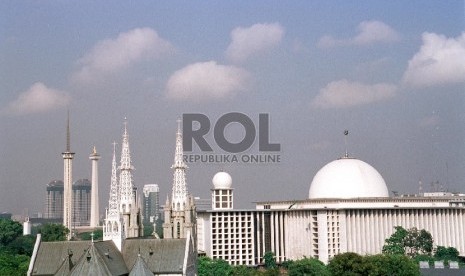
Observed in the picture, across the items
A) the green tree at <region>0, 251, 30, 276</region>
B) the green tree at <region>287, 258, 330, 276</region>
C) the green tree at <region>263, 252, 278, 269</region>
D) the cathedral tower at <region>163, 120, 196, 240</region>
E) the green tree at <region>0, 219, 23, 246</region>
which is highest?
the cathedral tower at <region>163, 120, 196, 240</region>

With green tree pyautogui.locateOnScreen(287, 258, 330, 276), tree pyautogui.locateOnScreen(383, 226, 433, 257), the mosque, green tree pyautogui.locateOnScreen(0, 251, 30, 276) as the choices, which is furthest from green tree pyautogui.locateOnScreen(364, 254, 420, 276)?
green tree pyautogui.locateOnScreen(0, 251, 30, 276)

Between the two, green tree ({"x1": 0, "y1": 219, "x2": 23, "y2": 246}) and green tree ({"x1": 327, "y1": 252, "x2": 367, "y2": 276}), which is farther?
green tree ({"x1": 0, "y1": 219, "x2": 23, "y2": 246})

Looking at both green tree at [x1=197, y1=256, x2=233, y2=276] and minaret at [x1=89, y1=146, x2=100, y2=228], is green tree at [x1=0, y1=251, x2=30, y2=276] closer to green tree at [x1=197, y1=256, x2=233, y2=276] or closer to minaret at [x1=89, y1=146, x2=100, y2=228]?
green tree at [x1=197, y1=256, x2=233, y2=276]

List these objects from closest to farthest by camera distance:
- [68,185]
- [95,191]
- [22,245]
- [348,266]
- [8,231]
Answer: [348,266] → [22,245] → [8,231] → [68,185] → [95,191]

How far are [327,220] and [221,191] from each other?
54.8 ft

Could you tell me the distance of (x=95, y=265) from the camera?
56.2 metres

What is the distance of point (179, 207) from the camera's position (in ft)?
255

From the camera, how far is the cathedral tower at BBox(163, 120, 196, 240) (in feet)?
253

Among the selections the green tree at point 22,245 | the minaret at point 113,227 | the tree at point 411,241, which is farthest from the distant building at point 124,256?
the green tree at point 22,245

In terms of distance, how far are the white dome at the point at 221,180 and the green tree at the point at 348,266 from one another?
3906cm

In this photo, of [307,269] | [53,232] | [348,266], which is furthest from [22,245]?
[348,266]

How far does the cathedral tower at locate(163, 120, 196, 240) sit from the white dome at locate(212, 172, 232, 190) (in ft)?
103

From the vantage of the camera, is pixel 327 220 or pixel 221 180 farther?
pixel 221 180

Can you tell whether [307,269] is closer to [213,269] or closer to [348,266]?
[348,266]
